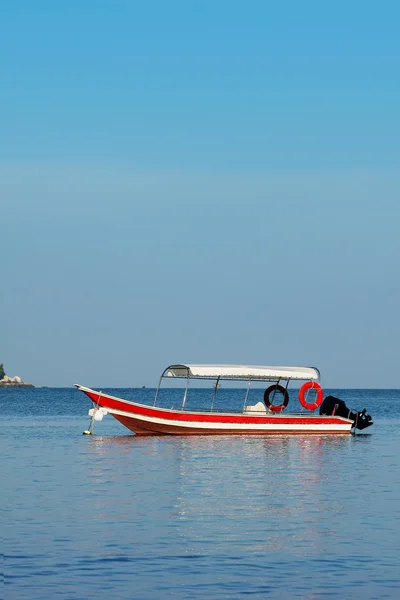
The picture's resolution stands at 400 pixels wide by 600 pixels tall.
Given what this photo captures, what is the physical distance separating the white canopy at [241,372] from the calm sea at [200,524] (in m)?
6.93

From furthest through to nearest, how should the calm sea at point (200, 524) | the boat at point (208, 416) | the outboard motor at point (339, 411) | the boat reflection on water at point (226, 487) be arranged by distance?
the outboard motor at point (339, 411) → the boat at point (208, 416) → the boat reflection on water at point (226, 487) → the calm sea at point (200, 524)

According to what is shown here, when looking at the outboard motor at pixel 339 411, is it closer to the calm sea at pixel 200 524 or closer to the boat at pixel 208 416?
the boat at pixel 208 416

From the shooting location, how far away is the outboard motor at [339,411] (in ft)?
190

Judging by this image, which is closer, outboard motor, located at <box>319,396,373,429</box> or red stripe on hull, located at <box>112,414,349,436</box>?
red stripe on hull, located at <box>112,414,349,436</box>

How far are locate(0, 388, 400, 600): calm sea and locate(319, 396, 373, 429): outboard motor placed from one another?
37.4ft

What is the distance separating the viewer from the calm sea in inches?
711

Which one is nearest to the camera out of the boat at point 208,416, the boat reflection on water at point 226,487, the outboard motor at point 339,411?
the boat reflection on water at point 226,487

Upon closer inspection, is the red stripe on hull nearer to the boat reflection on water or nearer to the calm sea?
the boat reflection on water

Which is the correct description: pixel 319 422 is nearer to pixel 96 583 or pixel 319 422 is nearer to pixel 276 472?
pixel 276 472

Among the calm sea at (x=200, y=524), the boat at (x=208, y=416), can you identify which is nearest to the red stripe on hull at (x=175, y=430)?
the boat at (x=208, y=416)

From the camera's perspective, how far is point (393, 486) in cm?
3362

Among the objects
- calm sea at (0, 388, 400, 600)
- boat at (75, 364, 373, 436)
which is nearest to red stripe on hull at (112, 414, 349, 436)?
boat at (75, 364, 373, 436)

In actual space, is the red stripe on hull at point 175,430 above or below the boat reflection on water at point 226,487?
above

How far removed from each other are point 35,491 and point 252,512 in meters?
7.62
